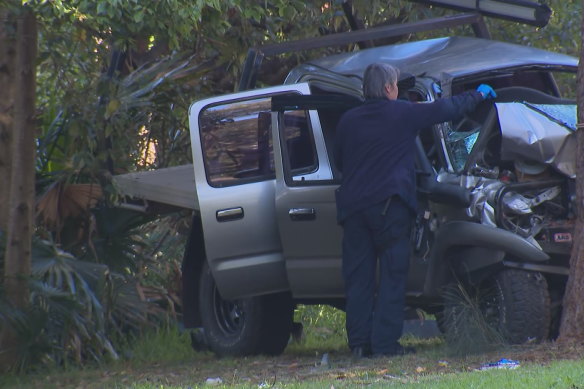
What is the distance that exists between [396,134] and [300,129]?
1.13m

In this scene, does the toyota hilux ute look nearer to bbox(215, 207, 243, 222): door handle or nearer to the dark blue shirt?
bbox(215, 207, 243, 222): door handle

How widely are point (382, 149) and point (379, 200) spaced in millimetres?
346

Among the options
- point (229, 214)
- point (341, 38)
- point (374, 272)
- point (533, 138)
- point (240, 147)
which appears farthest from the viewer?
point (341, 38)

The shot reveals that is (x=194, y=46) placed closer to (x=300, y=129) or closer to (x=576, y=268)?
(x=300, y=129)

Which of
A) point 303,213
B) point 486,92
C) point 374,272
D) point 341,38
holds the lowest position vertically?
point 374,272

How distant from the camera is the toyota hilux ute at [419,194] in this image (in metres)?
7.44

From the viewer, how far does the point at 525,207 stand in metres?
7.36

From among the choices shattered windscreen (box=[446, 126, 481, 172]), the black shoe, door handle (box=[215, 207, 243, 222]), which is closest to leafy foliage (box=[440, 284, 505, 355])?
the black shoe

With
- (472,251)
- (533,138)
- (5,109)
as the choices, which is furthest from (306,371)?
(5,109)

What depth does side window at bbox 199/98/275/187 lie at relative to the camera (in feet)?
29.0

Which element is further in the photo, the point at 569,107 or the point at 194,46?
the point at 194,46

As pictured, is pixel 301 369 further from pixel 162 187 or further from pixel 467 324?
pixel 162 187

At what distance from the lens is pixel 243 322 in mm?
9266

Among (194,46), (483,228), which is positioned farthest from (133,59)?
(483,228)
